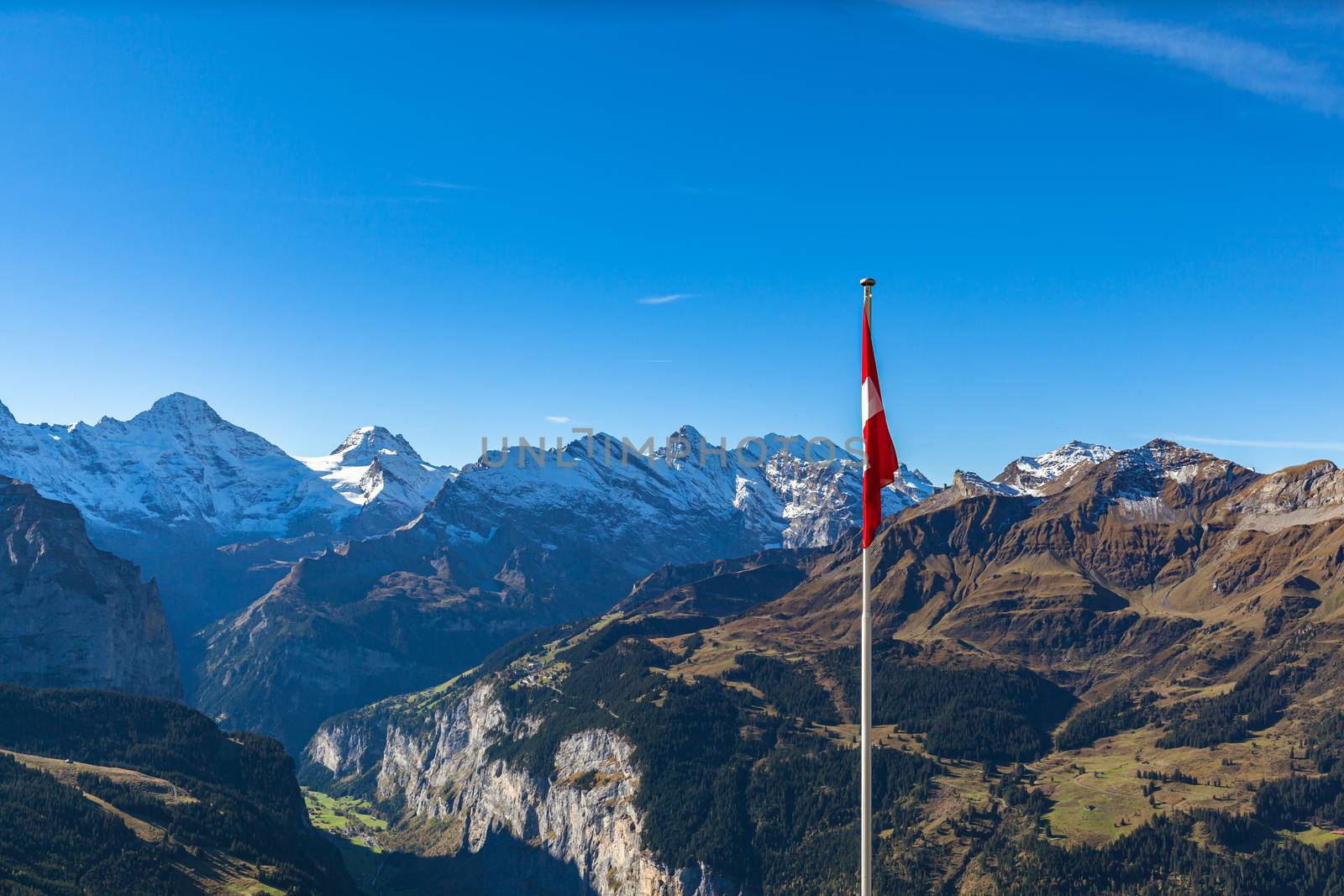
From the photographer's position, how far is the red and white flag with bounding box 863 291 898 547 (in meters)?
58.0

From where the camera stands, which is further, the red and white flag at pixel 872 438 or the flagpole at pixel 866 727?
the red and white flag at pixel 872 438

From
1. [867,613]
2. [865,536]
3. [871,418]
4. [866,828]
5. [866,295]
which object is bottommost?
[866,828]

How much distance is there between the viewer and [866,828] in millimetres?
57062

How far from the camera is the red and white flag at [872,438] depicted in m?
58.0

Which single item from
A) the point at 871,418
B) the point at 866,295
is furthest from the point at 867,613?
the point at 866,295

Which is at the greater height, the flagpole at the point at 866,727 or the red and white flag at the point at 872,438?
the red and white flag at the point at 872,438

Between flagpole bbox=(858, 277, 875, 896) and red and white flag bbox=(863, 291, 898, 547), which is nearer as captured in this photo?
flagpole bbox=(858, 277, 875, 896)

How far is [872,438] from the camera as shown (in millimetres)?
58812

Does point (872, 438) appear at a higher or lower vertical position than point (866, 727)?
higher

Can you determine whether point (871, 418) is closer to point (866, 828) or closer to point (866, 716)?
point (866, 716)

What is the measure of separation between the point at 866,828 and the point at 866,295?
95.0 ft

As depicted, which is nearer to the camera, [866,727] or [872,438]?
[866,727]

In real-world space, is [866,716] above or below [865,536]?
below

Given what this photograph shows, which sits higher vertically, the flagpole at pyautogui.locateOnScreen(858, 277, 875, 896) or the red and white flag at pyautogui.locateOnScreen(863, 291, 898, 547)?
the red and white flag at pyautogui.locateOnScreen(863, 291, 898, 547)
